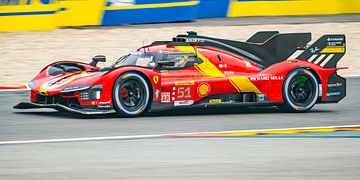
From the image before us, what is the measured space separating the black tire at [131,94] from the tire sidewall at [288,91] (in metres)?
2.27

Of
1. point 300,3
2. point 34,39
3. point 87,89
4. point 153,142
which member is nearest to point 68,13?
point 34,39

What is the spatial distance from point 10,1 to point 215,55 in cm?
826

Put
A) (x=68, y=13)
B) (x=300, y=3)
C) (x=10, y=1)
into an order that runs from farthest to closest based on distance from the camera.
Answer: (x=300, y=3) < (x=68, y=13) < (x=10, y=1)

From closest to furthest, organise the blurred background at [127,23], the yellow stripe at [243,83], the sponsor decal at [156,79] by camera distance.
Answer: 1. the sponsor decal at [156,79]
2. the yellow stripe at [243,83]
3. the blurred background at [127,23]

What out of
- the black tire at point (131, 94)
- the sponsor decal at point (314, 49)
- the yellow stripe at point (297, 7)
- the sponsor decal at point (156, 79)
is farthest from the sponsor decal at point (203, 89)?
the yellow stripe at point (297, 7)

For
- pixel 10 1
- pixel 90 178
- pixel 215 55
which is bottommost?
pixel 90 178

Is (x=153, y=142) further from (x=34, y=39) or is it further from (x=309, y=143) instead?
→ (x=34, y=39)

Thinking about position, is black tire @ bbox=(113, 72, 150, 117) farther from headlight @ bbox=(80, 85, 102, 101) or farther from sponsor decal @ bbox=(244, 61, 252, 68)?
sponsor decal @ bbox=(244, 61, 252, 68)

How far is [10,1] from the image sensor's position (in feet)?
66.9

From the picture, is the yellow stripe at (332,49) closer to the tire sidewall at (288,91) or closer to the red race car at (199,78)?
the red race car at (199,78)

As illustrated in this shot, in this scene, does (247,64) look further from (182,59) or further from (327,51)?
(327,51)

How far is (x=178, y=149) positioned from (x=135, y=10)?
1330cm

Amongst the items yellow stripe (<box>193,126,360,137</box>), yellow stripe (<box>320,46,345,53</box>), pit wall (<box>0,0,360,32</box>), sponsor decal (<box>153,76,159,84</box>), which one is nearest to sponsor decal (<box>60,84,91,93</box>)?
sponsor decal (<box>153,76,159,84</box>)

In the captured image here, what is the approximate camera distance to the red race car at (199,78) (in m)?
12.7
